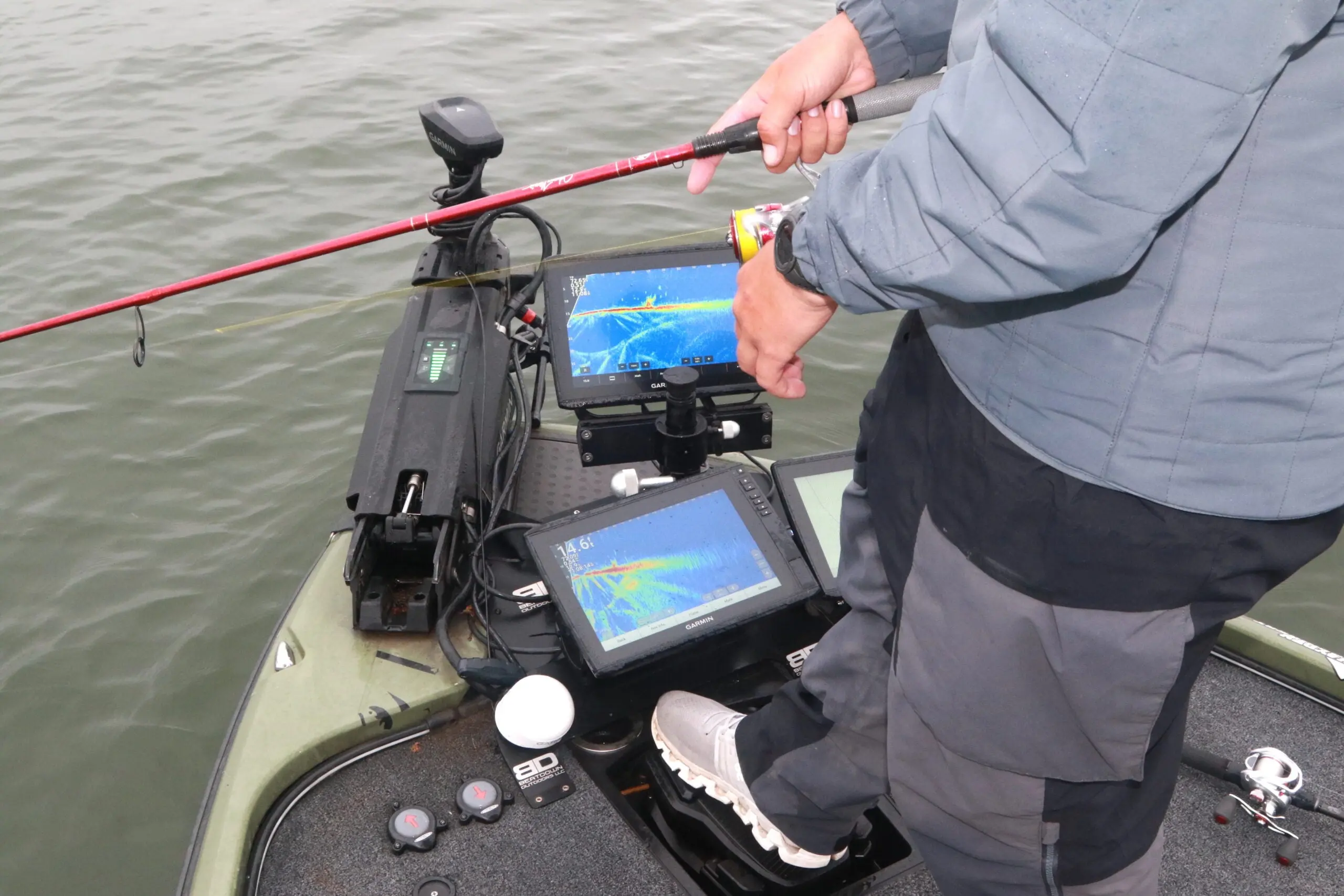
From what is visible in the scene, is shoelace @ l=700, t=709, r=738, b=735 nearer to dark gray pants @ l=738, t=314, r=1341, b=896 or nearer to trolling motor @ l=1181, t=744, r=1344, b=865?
dark gray pants @ l=738, t=314, r=1341, b=896

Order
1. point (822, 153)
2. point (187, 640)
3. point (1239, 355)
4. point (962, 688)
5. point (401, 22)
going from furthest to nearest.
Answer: point (401, 22) → point (187, 640) → point (822, 153) → point (962, 688) → point (1239, 355)

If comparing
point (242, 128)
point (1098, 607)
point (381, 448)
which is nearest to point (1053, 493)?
point (1098, 607)

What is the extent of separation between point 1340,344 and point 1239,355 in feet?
0.36

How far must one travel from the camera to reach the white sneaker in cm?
183

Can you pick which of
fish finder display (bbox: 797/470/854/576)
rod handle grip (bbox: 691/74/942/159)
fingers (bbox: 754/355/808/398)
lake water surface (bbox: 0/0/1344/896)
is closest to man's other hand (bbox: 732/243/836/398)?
fingers (bbox: 754/355/808/398)

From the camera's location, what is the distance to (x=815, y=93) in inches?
64.8

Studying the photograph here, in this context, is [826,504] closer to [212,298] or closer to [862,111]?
[862,111]

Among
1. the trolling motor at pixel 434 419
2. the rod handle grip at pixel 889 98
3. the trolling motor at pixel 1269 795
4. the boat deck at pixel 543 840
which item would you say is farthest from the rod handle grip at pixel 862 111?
the trolling motor at pixel 1269 795

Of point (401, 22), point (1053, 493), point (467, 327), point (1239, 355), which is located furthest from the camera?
point (401, 22)

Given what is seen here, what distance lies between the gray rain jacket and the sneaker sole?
38.2 inches

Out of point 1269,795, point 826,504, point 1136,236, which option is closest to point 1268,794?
point 1269,795

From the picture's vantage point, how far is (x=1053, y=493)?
1137mm

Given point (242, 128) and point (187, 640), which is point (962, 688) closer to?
point (187, 640)

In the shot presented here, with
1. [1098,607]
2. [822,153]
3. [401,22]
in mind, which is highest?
[822,153]
